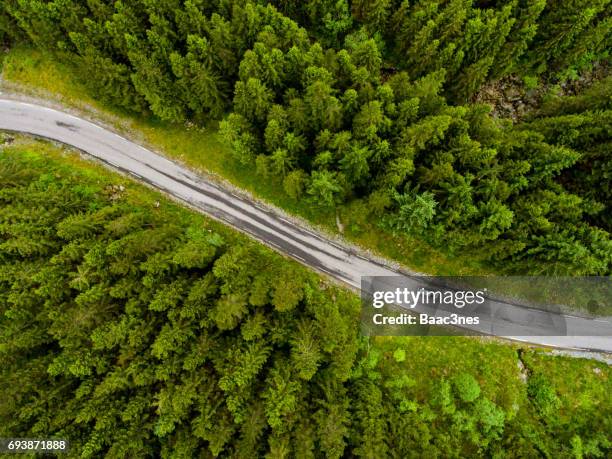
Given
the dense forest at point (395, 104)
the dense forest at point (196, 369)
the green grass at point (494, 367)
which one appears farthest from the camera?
the green grass at point (494, 367)

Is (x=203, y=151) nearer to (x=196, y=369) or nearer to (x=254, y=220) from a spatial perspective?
(x=254, y=220)

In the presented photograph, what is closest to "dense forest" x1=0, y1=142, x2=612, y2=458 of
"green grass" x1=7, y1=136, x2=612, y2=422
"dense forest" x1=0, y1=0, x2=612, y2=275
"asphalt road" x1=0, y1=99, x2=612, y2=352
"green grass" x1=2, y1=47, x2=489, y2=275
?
"green grass" x1=7, y1=136, x2=612, y2=422

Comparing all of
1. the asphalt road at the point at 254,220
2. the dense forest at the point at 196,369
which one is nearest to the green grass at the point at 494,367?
the dense forest at the point at 196,369

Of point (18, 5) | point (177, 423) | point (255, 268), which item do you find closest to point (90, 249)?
point (255, 268)

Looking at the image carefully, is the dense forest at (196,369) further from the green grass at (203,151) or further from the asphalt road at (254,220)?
the green grass at (203,151)

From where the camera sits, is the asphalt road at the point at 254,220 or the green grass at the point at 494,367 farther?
the asphalt road at the point at 254,220

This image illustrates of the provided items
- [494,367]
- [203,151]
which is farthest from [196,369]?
[494,367]
